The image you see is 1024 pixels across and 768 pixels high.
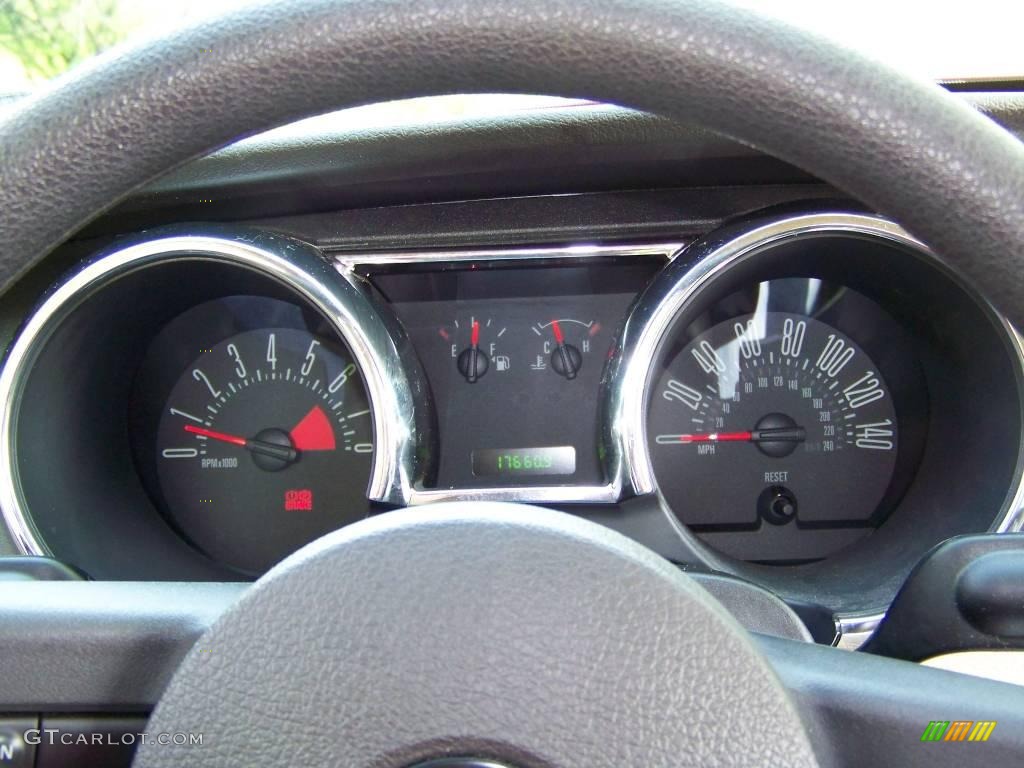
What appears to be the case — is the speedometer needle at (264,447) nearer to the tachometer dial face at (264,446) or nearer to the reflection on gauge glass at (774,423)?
the tachometer dial face at (264,446)

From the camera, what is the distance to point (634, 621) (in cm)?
70

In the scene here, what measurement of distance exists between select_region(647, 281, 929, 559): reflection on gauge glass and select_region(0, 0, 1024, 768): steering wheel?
1.26 m

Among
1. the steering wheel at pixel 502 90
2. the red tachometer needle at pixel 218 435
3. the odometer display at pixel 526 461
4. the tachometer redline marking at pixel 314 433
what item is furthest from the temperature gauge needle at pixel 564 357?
the steering wheel at pixel 502 90

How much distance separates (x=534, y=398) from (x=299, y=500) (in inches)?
19.5

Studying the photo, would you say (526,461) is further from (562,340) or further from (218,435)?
(218,435)

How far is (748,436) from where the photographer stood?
1963 millimetres

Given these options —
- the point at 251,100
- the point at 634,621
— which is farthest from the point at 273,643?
the point at 251,100

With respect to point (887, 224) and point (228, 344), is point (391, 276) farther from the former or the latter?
point (887, 224)

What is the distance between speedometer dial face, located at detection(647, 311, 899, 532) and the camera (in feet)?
6.42

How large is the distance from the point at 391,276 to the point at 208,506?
0.60m

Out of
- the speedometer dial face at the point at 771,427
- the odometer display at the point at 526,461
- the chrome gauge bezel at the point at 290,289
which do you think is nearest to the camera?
the chrome gauge bezel at the point at 290,289

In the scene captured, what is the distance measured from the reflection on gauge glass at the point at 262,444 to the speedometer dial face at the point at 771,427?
60cm

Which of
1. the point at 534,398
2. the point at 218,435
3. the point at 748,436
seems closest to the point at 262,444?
the point at 218,435

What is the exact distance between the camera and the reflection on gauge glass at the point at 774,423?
196 cm
